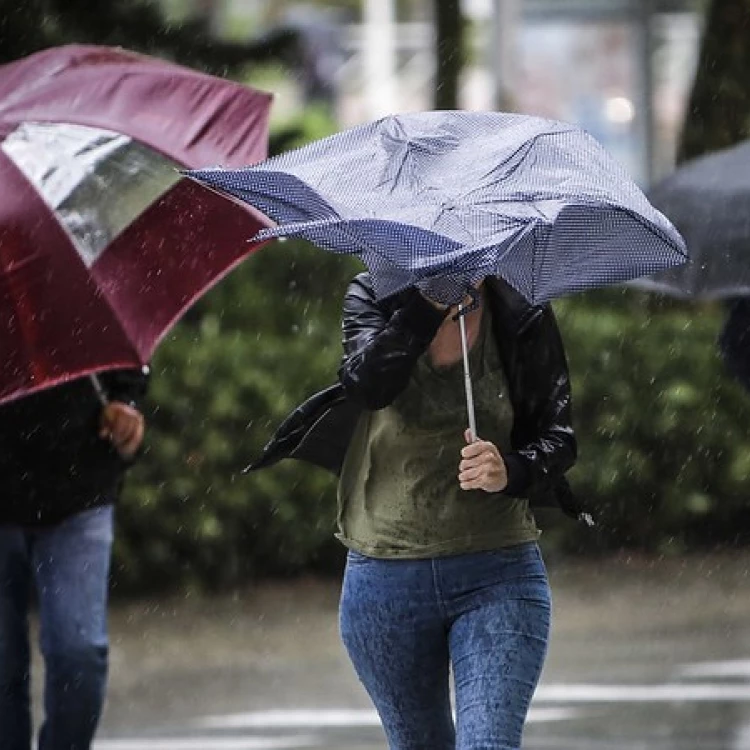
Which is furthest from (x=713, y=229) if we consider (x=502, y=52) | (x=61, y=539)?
(x=502, y=52)

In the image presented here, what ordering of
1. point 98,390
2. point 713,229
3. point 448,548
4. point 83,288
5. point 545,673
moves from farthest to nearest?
point 545,673
point 713,229
point 98,390
point 83,288
point 448,548

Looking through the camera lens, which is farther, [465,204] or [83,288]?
[83,288]

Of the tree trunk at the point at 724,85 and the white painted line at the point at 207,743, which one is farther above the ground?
the tree trunk at the point at 724,85

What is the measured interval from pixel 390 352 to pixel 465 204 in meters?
0.40

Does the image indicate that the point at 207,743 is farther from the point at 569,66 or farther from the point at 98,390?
the point at 569,66

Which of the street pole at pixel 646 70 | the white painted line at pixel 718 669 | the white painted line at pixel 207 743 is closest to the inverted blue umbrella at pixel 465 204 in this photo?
the white painted line at pixel 207 743

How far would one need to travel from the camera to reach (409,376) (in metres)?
4.50

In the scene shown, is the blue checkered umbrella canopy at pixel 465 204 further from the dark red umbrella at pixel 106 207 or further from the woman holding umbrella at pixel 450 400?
the dark red umbrella at pixel 106 207

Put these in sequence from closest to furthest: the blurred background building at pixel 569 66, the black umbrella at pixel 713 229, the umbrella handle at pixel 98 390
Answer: the umbrella handle at pixel 98 390
the black umbrella at pixel 713 229
the blurred background building at pixel 569 66

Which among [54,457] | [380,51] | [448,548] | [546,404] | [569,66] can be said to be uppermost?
[546,404]

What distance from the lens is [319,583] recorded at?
1035 cm

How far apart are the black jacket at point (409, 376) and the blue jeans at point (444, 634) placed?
21cm

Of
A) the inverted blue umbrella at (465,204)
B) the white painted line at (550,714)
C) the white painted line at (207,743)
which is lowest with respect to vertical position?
the white painted line at (550,714)

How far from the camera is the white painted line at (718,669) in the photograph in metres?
8.45
